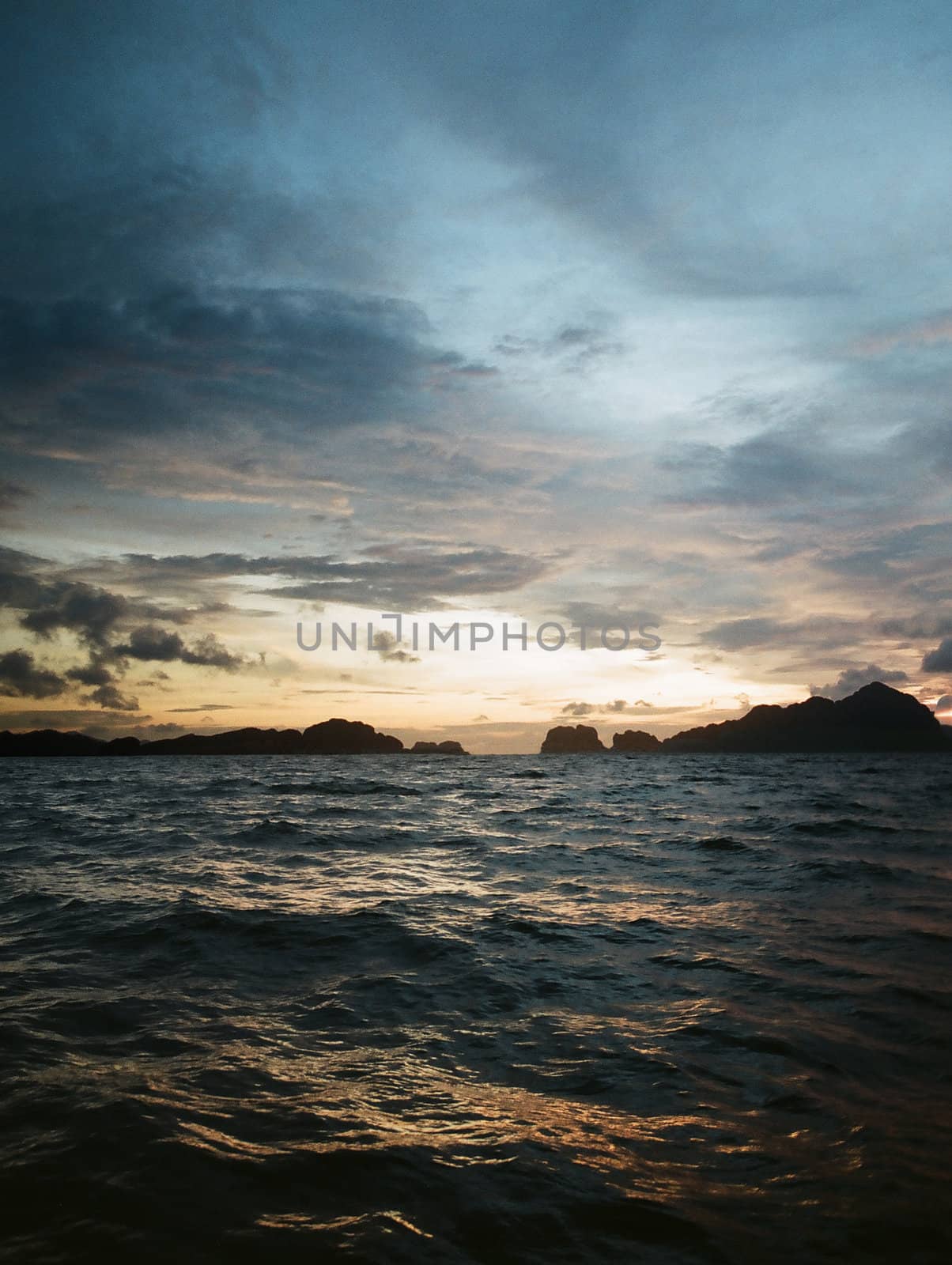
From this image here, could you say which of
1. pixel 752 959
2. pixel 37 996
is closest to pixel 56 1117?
pixel 37 996

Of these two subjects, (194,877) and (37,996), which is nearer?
(37,996)

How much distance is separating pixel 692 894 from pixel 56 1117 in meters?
11.4

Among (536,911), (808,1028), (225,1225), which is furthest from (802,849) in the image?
(225,1225)

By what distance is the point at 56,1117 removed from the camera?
520cm

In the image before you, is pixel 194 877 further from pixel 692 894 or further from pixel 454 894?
pixel 692 894

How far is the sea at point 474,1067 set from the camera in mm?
4191

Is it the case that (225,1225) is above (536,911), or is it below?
above

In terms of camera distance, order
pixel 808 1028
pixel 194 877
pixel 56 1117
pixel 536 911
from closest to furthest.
→ pixel 56 1117
pixel 808 1028
pixel 536 911
pixel 194 877

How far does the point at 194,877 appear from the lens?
48.3ft

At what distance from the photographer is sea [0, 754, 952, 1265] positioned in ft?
13.8

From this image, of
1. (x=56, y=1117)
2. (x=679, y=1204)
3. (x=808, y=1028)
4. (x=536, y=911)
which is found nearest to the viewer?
(x=679, y=1204)

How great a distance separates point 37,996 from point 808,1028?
26.1 ft

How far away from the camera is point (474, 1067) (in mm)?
6367

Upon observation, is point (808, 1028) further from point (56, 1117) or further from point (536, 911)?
point (56, 1117)
